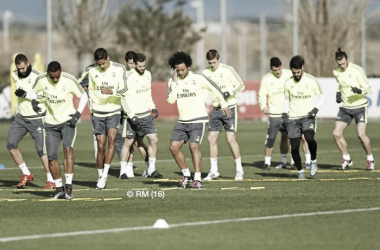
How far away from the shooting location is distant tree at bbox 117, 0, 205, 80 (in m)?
61.5

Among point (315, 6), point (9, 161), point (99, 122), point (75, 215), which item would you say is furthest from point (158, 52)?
point (75, 215)

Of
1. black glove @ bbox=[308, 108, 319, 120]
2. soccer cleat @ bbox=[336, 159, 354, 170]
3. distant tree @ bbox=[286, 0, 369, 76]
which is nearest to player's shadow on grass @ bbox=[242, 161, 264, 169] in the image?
soccer cleat @ bbox=[336, 159, 354, 170]

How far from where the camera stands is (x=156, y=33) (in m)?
62.0

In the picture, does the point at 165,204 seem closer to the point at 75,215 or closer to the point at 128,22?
the point at 75,215

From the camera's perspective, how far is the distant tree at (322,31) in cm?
4775

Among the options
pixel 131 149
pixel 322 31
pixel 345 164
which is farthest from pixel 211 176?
pixel 322 31

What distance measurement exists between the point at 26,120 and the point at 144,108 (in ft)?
8.38

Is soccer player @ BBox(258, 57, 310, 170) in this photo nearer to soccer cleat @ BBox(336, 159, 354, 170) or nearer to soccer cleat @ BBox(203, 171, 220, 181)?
soccer cleat @ BBox(336, 159, 354, 170)

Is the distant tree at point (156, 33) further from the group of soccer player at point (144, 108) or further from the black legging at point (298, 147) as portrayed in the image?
the black legging at point (298, 147)

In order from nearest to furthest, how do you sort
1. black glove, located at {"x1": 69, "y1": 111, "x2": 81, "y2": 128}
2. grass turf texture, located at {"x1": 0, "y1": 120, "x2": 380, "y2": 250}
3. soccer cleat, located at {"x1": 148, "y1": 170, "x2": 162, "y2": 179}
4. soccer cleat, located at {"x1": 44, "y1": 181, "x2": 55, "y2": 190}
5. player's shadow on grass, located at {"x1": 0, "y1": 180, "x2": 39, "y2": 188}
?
1. grass turf texture, located at {"x1": 0, "y1": 120, "x2": 380, "y2": 250}
2. black glove, located at {"x1": 69, "y1": 111, "x2": 81, "y2": 128}
3. soccer cleat, located at {"x1": 44, "y1": 181, "x2": 55, "y2": 190}
4. player's shadow on grass, located at {"x1": 0, "y1": 180, "x2": 39, "y2": 188}
5. soccer cleat, located at {"x1": 148, "y1": 170, "x2": 162, "y2": 179}

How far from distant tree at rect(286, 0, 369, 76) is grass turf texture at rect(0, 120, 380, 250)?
87.4 feet

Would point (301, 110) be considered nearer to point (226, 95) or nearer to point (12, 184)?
point (226, 95)

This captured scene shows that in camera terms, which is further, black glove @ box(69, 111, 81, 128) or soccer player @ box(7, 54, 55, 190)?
soccer player @ box(7, 54, 55, 190)

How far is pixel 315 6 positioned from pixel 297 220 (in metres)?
37.4
